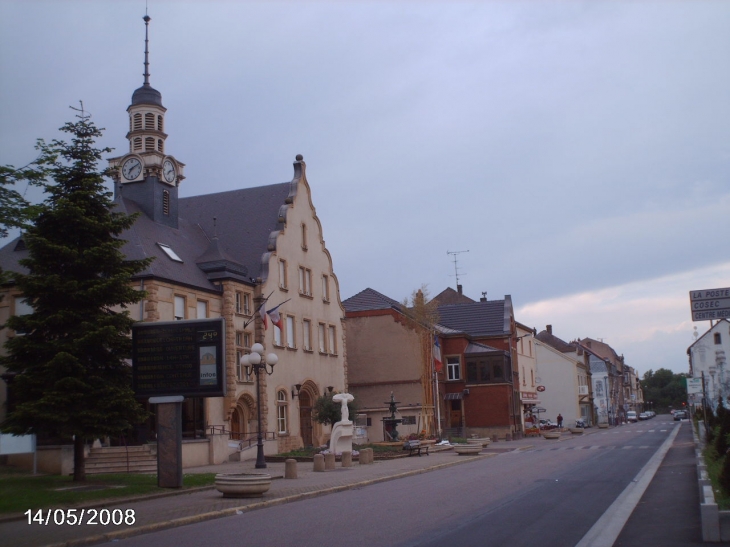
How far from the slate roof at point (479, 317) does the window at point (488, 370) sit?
4.15 m

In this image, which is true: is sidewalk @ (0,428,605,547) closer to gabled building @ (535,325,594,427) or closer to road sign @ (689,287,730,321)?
road sign @ (689,287,730,321)

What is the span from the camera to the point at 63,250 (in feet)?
68.2

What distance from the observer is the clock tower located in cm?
4066

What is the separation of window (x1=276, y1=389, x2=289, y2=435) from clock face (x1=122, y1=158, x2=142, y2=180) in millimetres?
13894

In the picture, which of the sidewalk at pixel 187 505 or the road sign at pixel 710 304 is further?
the sidewalk at pixel 187 505

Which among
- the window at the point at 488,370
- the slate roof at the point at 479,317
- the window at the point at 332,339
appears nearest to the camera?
the window at the point at 332,339

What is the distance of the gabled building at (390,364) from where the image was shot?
52.8 m

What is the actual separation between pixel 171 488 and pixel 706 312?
13792 millimetres

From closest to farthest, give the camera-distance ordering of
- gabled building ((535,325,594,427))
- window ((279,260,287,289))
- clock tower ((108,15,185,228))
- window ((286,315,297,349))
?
clock tower ((108,15,185,228))
window ((279,260,287,289))
window ((286,315,297,349))
gabled building ((535,325,594,427))

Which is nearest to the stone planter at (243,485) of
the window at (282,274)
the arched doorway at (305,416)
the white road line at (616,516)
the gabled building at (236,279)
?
the white road line at (616,516)

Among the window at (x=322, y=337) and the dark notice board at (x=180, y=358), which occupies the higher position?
the window at (x=322, y=337)

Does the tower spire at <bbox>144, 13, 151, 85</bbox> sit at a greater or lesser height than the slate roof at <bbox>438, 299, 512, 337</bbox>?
greater

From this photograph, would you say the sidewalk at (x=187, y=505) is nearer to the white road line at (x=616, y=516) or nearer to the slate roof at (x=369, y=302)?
the white road line at (x=616, y=516)

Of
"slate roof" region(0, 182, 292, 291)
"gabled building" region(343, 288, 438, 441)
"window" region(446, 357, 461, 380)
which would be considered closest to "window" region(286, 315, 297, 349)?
"slate roof" region(0, 182, 292, 291)
